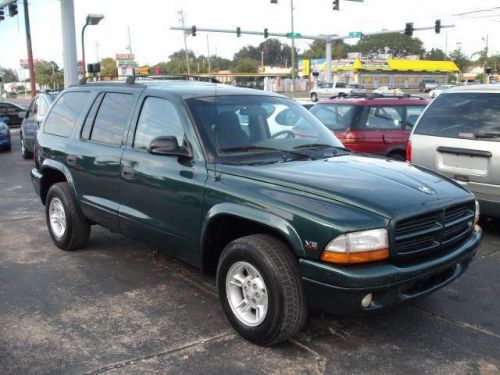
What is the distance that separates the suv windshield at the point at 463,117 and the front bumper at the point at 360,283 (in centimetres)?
307

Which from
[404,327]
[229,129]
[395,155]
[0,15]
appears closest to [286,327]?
[404,327]

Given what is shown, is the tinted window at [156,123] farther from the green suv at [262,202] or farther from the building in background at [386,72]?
the building in background at [386,72]

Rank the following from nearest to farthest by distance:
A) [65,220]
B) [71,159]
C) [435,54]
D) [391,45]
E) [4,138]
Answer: [71,159]
[65,220]
[4,138]
[435,54]
[391,45]

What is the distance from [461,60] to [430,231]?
119 meters

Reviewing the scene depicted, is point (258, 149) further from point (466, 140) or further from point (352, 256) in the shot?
point (466, 140)

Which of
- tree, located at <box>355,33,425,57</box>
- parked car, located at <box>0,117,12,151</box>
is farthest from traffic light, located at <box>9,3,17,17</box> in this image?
tree, located at <box>355,33,425,57</box>

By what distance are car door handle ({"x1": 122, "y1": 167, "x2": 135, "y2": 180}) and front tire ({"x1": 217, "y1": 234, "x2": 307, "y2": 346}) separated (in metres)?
1.26

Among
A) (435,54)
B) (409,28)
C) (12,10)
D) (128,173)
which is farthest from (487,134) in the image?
(435,54)

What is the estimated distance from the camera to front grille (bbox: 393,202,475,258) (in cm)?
327

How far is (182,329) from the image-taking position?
390 centimetres

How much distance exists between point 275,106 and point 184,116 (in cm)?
94

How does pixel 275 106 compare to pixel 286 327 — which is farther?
pixel 275 106

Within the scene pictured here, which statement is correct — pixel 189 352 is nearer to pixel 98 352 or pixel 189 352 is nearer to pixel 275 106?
pixel 98 352

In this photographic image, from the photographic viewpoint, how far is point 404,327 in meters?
3.93
